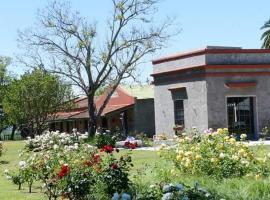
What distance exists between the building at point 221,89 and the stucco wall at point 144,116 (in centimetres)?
1229

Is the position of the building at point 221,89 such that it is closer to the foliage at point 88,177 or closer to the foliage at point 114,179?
the foliage at point 88,177

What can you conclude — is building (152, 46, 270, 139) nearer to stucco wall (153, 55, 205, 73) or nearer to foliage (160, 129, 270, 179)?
stucco wall (153, 55, 205, 73)

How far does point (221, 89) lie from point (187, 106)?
2.62m

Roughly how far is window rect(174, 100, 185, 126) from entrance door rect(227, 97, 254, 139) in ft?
10.4

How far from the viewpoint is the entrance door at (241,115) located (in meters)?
35.5

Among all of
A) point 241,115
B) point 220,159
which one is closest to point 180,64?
point 241,115

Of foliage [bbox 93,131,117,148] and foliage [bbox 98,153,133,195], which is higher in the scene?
foliage [bbox 93,131,117,148]

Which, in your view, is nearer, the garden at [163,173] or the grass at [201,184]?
the grass at [201,184]

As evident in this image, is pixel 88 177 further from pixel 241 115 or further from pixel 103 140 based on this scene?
pixel 241 115

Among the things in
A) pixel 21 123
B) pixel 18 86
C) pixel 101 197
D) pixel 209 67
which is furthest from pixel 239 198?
pixel 21 123

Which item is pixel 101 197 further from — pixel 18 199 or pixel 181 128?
pixel 181 128

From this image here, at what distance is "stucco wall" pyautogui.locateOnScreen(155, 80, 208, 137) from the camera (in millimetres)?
34594

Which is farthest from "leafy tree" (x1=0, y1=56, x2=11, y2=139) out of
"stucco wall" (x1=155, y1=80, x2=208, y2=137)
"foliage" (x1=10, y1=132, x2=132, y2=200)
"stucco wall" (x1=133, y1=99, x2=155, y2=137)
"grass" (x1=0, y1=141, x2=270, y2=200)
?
"foliage" (x1=10, y1=132, x2=132, y2=200)

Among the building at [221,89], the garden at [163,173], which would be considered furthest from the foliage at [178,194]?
the building at [221,89]
